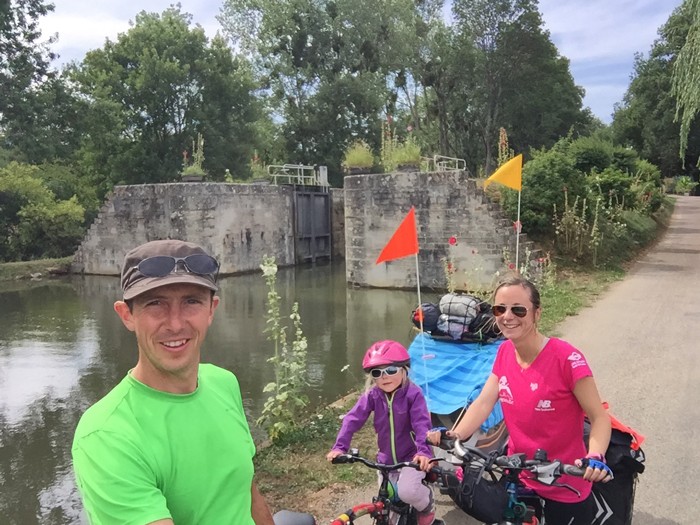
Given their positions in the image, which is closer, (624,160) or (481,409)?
(481,409)

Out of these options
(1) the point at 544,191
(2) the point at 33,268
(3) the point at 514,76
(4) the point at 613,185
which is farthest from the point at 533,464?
(3) the point at 514,76

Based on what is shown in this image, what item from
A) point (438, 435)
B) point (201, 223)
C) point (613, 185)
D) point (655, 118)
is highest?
point (655, 118)

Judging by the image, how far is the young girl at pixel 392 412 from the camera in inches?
112

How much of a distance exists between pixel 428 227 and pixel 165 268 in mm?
12887

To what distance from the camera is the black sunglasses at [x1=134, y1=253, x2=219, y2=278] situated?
5.02 ft

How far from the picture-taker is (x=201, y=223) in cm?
1841

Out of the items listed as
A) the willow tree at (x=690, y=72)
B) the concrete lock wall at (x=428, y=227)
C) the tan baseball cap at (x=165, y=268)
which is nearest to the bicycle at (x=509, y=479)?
the tan baseball cap at (x=165, y=268)

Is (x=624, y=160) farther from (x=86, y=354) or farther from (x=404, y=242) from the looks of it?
(x=404, y=242)

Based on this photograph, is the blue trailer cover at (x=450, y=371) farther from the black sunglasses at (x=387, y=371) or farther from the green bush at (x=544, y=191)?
the green bush at (x=544, y=191)

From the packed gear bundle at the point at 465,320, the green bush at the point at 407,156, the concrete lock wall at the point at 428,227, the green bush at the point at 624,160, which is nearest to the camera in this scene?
the packed gear bundle at the point at 465,320

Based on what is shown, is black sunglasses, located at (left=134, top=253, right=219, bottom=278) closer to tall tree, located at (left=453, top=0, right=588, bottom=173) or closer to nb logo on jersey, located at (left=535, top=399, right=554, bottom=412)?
nb logo on jersey, located at (left=535, top=399, right=554, bottom=412)

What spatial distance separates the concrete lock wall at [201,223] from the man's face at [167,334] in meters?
16.7

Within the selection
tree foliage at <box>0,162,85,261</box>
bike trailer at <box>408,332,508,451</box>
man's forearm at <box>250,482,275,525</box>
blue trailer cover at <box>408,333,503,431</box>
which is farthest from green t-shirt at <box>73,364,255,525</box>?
tree foliage at <box>0,162,85,261</box>

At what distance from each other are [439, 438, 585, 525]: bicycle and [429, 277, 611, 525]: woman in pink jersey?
107mm
